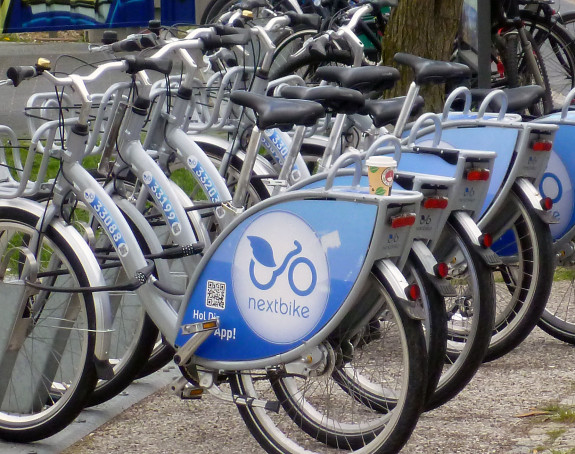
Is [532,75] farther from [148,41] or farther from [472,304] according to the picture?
[148,41]

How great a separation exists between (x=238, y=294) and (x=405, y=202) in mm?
643

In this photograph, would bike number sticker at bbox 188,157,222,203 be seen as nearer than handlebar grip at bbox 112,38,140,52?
No

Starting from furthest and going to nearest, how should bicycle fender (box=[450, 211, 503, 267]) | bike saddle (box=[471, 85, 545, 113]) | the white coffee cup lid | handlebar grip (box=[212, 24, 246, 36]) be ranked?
bike saddle (box=[471, 85, 545, 113]) < handlebar grip (box=[212, 24, 246, 36]) < bicycle fender (box=[450, 211, 503, 267]) < the white coffee cup lid

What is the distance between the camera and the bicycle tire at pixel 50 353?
4035 mm

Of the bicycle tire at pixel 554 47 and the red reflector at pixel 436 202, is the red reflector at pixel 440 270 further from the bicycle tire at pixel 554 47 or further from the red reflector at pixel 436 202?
the bicycle tire at pixel 554 47

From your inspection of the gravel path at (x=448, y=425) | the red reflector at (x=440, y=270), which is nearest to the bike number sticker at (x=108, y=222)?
the gravel path at (x=448, y=425)

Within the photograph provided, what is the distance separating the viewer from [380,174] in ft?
11.4

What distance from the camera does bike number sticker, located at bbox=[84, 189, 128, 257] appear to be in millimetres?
4016

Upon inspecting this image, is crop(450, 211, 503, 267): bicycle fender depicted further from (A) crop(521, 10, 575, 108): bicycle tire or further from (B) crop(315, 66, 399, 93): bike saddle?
(A) crop(521, 10, 575, 108): bicycle tire

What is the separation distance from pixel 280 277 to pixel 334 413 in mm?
644

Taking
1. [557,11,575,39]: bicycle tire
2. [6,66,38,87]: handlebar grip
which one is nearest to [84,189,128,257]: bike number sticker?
[6,66,38,87]: handlebar grip

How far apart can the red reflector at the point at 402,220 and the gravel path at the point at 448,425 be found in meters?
0.97

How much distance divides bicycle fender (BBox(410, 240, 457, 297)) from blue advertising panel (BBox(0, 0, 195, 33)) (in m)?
9.12

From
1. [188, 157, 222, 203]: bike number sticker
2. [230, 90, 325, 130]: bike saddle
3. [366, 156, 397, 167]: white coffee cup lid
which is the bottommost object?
[188, 157, 222, 203]: bike number sticker
